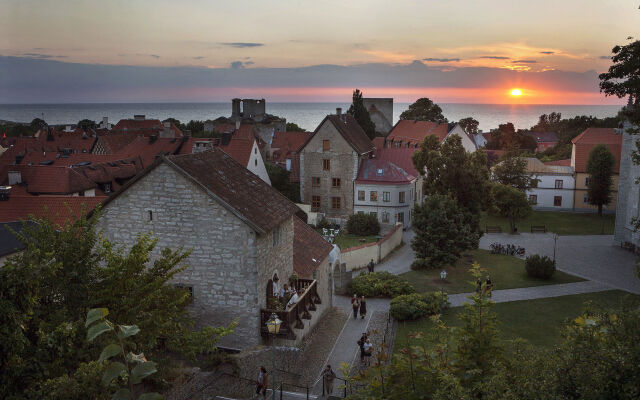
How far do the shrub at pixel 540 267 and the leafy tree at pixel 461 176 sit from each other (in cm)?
620

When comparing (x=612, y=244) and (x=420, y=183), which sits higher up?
(x=420, y=183)

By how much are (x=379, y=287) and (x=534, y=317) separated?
9261 millimetres

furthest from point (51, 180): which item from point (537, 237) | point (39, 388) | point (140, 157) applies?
point (537, 237)

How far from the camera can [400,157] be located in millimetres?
56250

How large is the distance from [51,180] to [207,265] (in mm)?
25431

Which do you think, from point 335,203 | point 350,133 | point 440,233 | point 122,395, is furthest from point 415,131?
point 122,395

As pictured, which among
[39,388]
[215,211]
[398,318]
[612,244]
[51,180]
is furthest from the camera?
[612,244]

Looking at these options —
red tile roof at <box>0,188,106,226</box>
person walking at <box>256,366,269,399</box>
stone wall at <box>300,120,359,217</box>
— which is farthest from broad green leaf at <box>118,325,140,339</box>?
stone wall at <box>300,120,359,217</box>

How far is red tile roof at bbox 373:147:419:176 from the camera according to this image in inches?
2167

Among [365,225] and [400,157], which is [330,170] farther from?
[365,225]

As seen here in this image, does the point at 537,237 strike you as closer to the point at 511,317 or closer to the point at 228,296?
the point at 511,317

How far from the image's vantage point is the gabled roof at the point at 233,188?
1788 cm

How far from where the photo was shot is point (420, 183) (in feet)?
185

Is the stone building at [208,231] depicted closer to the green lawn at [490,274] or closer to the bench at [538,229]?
the green lawn at [490,274]
